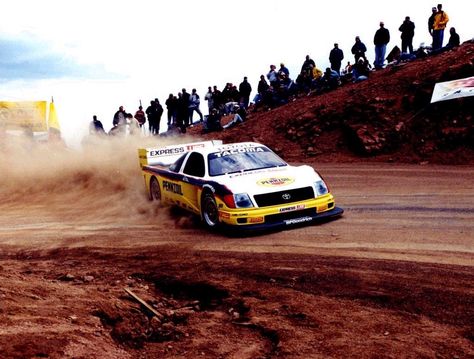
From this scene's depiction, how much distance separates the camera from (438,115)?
1714 cm

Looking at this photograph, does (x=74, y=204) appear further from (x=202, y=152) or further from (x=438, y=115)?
(x=438, y=115)

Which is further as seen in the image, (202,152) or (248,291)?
(202,152)

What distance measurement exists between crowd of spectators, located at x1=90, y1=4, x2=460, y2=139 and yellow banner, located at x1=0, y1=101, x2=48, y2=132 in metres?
2.42

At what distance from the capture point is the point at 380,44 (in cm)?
2012

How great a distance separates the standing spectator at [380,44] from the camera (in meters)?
19.5

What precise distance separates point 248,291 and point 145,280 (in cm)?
145

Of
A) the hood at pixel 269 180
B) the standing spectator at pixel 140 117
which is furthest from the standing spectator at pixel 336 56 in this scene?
the hood at pixel 269 180

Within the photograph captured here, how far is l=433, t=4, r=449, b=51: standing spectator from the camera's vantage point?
1861cm

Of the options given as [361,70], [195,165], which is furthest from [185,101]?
[195,165]

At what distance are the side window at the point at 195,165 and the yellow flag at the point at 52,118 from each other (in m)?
15.4

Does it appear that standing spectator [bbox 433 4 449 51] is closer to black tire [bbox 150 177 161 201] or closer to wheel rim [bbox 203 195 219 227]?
black tire [bbox 150 177 161 201]

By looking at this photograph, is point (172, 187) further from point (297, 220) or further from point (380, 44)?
point (380, 44)

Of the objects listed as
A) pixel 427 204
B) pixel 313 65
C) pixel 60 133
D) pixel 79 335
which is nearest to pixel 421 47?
pixel 313 65

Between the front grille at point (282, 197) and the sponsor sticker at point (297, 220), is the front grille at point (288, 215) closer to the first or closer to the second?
the sponsor sticker at point (297, 220)
